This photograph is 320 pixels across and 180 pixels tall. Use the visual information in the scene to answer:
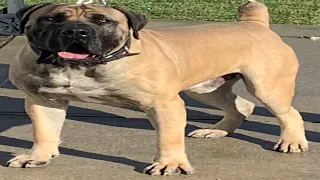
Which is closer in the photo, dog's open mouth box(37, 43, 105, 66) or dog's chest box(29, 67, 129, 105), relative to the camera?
dog's open mouth box(37, 43, 105, 66)

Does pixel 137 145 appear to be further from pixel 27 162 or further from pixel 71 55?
pixel 71 55

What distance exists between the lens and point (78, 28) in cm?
419

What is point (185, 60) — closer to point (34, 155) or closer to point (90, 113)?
point (34, 155)

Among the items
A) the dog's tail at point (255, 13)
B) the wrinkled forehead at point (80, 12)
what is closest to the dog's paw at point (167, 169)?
the wrinkled forehead at point (80, 12)

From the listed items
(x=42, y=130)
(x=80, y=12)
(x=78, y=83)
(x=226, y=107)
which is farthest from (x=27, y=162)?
(x=226, y=107)

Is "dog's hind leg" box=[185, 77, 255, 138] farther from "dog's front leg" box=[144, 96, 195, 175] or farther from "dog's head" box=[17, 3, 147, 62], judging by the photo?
"dog's head" box=[17, 3, 147, 62]

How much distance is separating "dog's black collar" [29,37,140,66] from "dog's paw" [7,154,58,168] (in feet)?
2.49

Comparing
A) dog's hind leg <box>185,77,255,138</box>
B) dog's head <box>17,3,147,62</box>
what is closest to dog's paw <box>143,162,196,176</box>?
dog's head <box>17,3,147,62</box>

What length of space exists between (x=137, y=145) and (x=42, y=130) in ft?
2.47

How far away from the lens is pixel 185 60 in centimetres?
493

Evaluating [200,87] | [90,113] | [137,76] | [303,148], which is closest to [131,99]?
[137,76]

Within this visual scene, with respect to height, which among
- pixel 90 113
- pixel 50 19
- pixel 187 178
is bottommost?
pixel 90 113

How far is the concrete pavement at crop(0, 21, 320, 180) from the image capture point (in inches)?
190

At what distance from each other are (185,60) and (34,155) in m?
1.05
